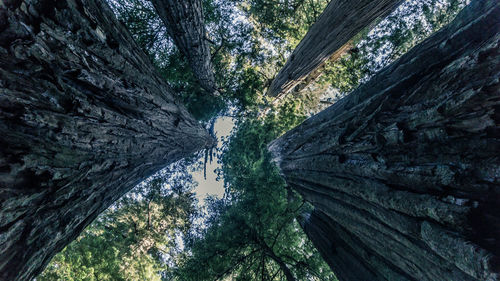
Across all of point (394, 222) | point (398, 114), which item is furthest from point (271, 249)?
point (398, 114)

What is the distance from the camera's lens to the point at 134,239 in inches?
327

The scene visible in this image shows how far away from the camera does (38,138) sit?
1409 millimetres

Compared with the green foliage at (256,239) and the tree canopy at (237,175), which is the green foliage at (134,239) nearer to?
the tree canopy at (237,175)

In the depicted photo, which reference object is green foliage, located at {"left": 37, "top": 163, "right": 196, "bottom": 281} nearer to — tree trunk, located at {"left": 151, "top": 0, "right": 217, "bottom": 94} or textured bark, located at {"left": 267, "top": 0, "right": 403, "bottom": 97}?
tree trunk, located at {"left": 151, "top": 0, "right": 217, "bottom": 94}

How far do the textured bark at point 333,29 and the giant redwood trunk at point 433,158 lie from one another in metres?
2.35

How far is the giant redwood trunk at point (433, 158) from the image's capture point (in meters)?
1.21

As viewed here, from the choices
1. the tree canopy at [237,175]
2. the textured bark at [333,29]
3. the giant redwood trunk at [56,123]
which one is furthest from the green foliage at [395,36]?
the giant redwood trunk at [56,123]

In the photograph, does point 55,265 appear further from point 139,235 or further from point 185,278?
point 185,278

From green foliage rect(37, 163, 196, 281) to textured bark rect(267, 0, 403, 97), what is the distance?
794cm

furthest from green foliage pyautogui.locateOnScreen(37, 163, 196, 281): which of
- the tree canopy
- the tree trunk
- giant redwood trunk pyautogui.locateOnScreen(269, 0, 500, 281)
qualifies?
giant redwood trunk pyautogui.locateOnScreen(269, 0, 500, 281)

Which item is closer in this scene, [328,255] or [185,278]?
[328,255]

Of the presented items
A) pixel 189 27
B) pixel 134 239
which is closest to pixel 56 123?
pixel 189 27

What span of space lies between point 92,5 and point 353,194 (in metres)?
3.70

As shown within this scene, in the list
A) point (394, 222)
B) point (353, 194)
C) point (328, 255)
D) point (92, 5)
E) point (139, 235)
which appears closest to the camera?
point (394, 222)
